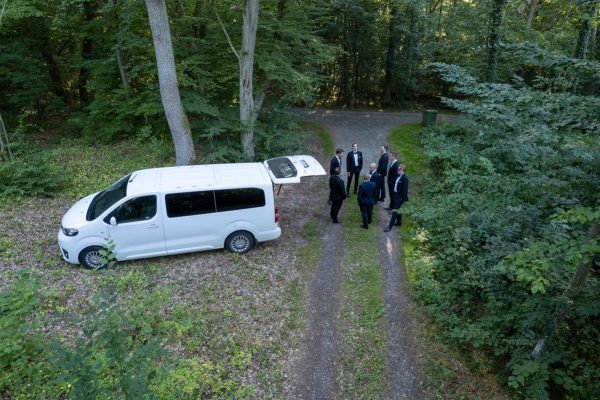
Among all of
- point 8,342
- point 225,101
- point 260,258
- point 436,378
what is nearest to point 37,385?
point 8,342

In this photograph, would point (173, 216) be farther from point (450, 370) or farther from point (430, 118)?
point (430, 118)

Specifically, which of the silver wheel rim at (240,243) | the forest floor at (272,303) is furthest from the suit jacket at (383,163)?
the silver wheel rim at (240,243)

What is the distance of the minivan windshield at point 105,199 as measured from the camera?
8.62m

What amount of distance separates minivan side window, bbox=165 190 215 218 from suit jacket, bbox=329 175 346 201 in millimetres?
3368

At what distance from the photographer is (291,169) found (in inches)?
410

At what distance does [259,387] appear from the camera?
252 inches

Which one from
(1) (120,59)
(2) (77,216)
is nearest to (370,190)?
(2) (77,216)

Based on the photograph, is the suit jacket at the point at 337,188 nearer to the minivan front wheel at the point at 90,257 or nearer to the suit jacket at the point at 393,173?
the suit jacket at the point at 393,173

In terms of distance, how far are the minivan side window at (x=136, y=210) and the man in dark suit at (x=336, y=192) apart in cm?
456

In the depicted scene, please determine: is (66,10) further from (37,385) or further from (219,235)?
(37,385)

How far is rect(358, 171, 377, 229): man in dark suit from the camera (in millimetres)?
10445

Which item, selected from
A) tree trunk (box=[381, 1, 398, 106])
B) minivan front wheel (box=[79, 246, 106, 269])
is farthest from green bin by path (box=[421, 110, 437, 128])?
minivan front wheel (box=[79, 246, 106, 269])

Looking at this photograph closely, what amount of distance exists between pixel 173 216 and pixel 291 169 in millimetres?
3237

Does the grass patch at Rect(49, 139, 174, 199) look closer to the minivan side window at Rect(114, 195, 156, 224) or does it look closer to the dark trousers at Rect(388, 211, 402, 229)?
the minivan side window at Rect(114, 195, 156, 224)
